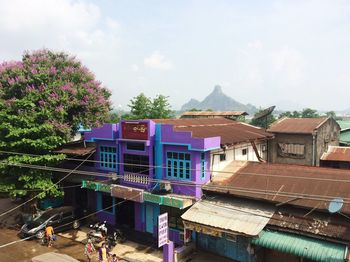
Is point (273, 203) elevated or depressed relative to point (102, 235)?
elevated

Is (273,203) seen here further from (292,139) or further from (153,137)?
(292,139)

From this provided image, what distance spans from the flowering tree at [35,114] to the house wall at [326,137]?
20117 mm

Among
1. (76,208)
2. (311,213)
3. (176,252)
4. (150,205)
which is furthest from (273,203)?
(76,208)

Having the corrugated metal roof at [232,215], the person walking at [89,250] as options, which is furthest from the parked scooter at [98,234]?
the corrugated metal roof at [232,215]

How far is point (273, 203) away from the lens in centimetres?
1836

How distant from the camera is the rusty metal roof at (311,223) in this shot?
15.5 metres

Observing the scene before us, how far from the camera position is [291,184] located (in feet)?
63.1

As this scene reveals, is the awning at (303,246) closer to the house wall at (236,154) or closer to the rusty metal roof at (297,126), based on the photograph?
the house wall at (236,154)

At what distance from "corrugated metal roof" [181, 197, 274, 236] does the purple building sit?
102 cm

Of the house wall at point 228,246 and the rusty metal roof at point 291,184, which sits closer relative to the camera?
the rusty metal roof at point 291,184

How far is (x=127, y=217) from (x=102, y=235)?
2664 mm

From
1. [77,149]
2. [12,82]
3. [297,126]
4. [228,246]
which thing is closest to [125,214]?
[77,149]

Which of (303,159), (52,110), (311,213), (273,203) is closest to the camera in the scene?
(311,213)

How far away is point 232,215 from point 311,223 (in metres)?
4.09
